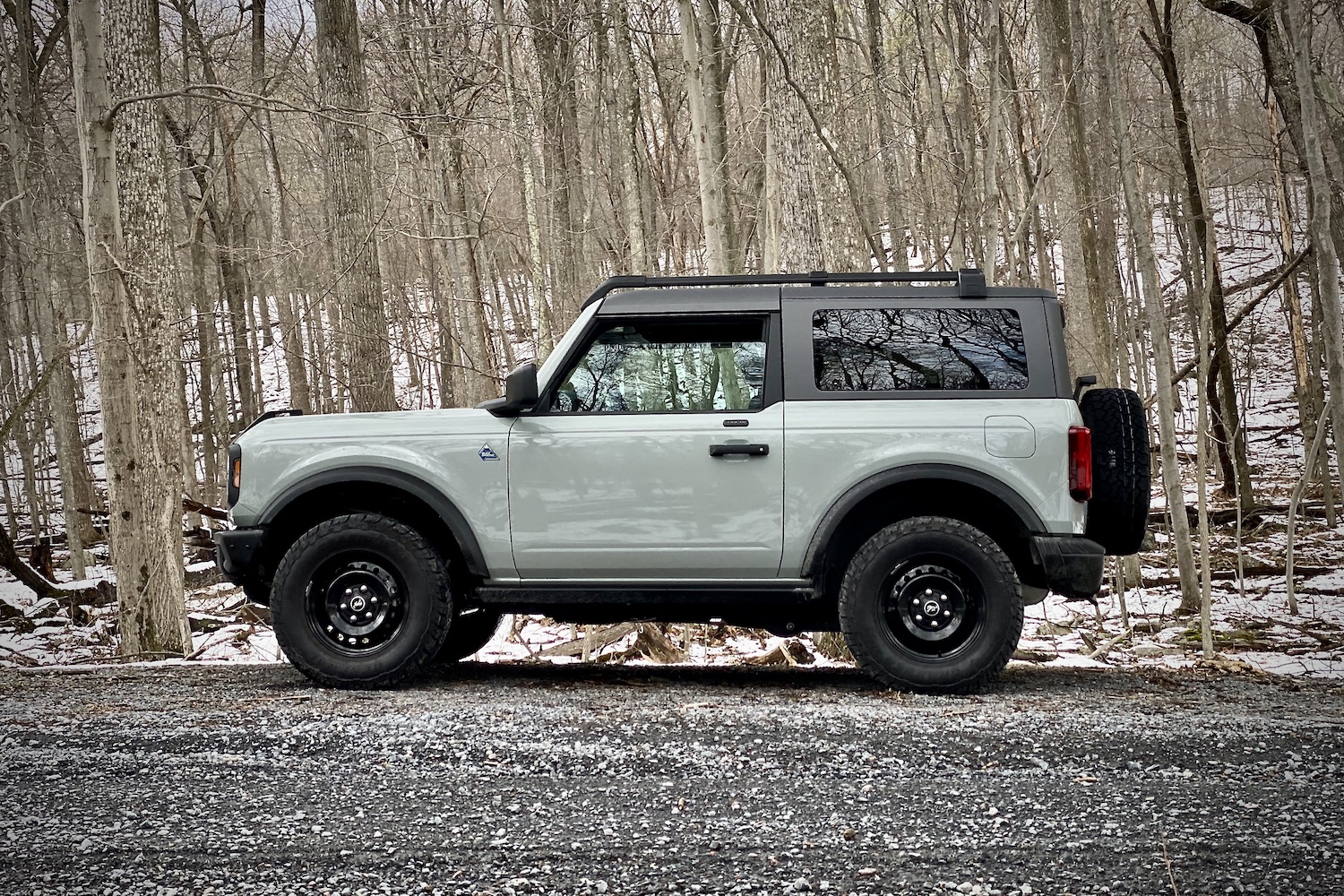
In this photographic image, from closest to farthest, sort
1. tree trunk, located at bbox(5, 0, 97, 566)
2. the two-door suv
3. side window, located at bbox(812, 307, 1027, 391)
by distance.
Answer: the two-door suv < side window, located at bbox(812, 307, 1027, 391) < tree trunk, located at bbox(5, 0, 97, 566)

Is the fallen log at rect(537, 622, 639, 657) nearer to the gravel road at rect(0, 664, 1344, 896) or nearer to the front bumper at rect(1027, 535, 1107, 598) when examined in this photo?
the gravel road at rect(0, 664, 1344, 896)

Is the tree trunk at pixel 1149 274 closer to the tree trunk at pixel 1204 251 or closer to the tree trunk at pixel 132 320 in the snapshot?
the tree trunk at pixel 1204 251

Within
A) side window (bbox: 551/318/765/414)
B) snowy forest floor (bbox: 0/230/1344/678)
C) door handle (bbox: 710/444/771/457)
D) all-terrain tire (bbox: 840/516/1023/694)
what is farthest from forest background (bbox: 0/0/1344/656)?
all-terrain tire (bbox: 840/516/1023/694)

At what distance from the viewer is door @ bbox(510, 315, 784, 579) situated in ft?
16.9

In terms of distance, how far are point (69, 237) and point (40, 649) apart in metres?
21.1

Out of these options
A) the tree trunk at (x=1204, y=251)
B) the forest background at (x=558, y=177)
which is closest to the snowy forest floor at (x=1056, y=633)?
the forest background at (x=558, y=177)

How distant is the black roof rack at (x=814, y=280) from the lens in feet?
16.9

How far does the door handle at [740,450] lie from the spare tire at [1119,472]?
1707 millimetres

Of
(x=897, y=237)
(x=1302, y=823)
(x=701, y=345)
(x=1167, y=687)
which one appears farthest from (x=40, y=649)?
(x=897, y=237)

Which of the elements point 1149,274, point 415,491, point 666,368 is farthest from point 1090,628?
point 415,491

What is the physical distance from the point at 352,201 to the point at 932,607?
8.01 m

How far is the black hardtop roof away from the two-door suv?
0.02m

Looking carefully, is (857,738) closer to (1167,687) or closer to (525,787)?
(525,787)

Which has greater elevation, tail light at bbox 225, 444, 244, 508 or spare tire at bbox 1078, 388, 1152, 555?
tail light at bbox 225, 444, 244, 508
